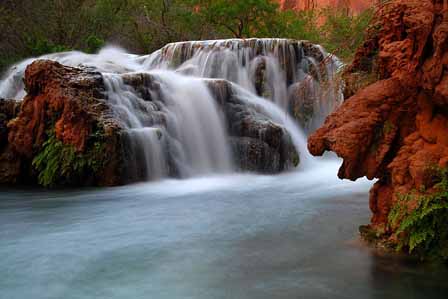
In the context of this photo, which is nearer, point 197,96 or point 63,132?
point 63,132

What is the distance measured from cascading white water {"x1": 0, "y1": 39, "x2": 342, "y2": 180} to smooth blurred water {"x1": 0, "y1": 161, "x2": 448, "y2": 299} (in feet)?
5.89

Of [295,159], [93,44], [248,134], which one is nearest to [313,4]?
[93,44]

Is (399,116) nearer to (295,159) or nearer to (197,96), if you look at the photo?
(295,159)

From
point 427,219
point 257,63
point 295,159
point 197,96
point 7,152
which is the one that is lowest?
point 427,219

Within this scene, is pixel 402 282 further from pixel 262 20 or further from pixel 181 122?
pixel 262 20

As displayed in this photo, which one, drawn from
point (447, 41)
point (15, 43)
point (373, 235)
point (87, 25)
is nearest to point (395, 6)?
point (447, 41)

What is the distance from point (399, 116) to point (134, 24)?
881 inches

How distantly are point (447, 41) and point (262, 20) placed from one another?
2529cm

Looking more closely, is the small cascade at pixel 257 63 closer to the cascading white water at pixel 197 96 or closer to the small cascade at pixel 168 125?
the cascading white water at pixel 197 96

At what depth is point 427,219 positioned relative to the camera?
13.3 feet

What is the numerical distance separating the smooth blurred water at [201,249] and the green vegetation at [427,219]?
8.1 inches

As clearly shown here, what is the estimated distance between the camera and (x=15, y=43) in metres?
19.4

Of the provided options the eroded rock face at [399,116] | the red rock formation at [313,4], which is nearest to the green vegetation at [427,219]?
the eroded rock face at [399,116]

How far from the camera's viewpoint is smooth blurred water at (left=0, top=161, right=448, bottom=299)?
3.97 meters
